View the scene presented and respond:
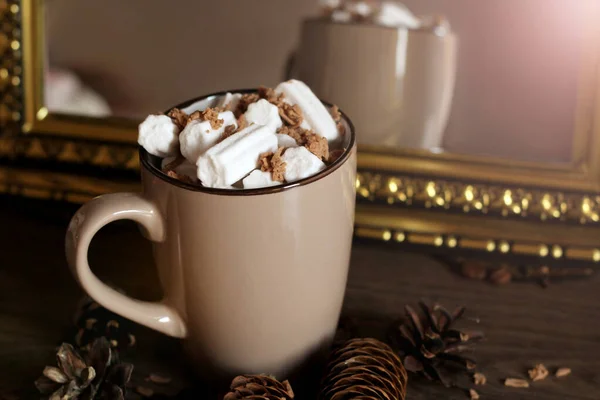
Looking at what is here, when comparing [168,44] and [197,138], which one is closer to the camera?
[197,138]

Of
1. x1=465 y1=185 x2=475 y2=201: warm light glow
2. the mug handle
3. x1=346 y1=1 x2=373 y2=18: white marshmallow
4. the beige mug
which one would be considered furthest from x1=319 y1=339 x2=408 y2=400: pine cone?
x1=346 y1=1 x2=373 y2=18: white marshmallow

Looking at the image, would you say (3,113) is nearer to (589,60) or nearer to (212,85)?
(212,85)

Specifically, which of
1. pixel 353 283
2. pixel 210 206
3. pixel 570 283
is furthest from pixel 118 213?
pixel 570 283

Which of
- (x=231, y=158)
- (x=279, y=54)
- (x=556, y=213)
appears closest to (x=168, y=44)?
(x=279, y=54)

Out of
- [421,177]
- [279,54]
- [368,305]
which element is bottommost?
[368,305]

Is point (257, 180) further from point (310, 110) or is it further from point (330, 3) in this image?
point (330, 3)
